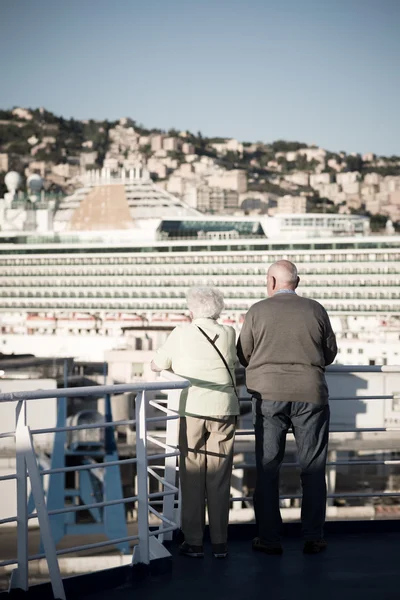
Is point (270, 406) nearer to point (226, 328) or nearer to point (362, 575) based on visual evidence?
Answer: point (226, 328)

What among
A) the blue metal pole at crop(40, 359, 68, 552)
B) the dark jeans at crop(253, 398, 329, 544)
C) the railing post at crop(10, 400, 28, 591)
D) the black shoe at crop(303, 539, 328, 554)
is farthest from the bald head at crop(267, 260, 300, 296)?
the blue metal pole at crop(40, 359, 68, 552)

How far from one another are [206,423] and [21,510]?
0.97 m

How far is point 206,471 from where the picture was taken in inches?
180

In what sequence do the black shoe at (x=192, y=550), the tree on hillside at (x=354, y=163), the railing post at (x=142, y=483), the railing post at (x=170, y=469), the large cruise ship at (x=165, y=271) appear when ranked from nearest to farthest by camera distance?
the railing post at (x=142, y=483) < the black shoe at (x=192, y=550) < the railing post at (x=170, y=469) < the large cruise ship at (x=165, y=271) < the tree on hillside at (x=354, y=163)

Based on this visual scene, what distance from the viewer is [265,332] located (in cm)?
449

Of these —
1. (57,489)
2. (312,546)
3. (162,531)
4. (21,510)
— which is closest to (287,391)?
(312,546)

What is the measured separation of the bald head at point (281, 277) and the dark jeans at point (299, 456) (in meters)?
0.49

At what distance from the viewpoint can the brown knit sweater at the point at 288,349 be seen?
4.46m

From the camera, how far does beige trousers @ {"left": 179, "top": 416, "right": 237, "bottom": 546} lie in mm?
4516

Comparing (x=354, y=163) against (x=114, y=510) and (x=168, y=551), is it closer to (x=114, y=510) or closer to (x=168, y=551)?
(x=114, y=510)

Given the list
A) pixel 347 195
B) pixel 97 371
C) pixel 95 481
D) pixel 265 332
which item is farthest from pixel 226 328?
pixel 347 195

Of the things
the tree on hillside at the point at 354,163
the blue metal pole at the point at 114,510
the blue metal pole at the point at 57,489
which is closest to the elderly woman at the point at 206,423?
the blue metal pole at the point at 57,489

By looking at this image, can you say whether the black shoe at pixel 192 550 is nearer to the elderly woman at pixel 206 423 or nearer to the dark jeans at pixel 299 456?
the elderly woman at pixel 206 423

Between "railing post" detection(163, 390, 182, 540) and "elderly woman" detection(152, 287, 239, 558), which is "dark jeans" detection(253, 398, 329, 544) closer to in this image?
"elderly woman" detection(152, 287, 239, 558)
